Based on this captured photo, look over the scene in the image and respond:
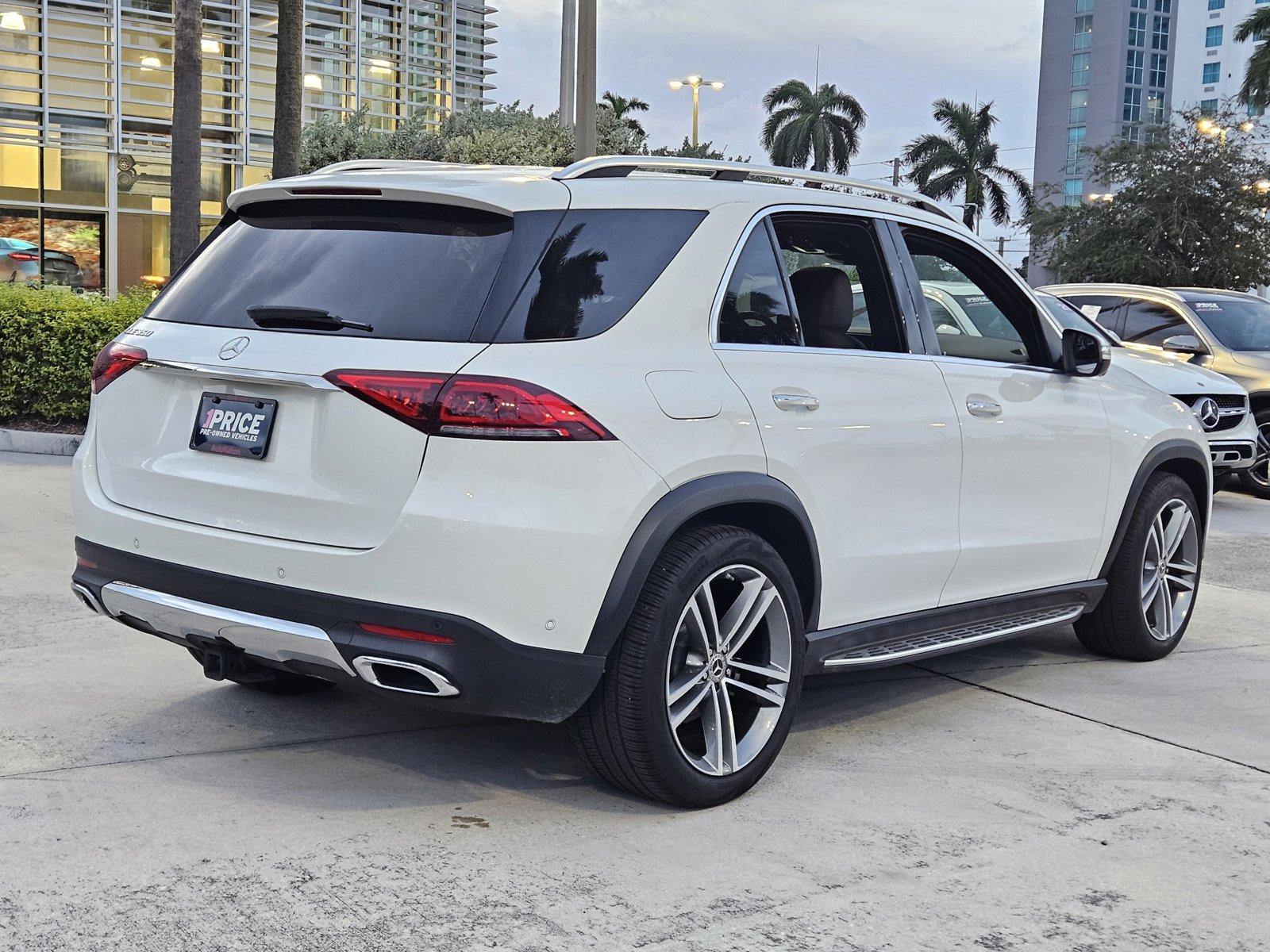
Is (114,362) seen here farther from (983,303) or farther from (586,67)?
(586,67)

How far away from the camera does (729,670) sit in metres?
4.34

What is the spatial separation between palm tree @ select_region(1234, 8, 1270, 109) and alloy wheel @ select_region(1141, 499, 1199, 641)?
5612 cm

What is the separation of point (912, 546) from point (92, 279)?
25482 mm

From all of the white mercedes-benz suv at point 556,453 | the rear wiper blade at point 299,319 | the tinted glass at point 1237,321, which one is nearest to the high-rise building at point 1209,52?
the tinted glass at point 1237,321

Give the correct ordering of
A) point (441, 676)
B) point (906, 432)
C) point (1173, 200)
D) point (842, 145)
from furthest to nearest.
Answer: point (842, 145), point (1173, 200), point (906, 432), point (441, 676)

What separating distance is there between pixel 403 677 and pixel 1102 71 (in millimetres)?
119573

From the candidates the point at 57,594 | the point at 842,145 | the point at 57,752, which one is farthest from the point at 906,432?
the point at 842,145

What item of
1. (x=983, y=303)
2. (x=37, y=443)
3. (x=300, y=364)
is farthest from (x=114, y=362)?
(x=37, y=443)

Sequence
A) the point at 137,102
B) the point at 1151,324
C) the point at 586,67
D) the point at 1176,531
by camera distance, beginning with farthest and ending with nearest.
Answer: the point at 137,102 < the point at 586,67 < the point at 1151,324 < the point at 1176,531

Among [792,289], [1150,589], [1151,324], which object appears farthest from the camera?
[1151,324]

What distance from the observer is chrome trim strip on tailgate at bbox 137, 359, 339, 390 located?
386 centimetres

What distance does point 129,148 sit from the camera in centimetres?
2700

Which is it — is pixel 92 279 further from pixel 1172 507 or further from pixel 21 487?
pixel 1172 507

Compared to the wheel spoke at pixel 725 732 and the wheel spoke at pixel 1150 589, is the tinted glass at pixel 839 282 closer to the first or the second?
the wheel spoke at pixel 725 732
